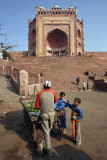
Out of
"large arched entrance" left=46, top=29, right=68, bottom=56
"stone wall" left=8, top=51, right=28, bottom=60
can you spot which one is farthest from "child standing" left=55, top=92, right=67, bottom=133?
"stone wall" left=8, top=51, right=28, bottom=60

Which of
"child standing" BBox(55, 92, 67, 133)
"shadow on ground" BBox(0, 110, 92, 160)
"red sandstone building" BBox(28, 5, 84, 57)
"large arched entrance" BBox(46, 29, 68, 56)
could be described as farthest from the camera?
"large arched entrance" BBox(46, 29, 68, 56)

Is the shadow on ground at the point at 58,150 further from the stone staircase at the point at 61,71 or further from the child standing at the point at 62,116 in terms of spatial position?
the stone staircase at the point at 61,71

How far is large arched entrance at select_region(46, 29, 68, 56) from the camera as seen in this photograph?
37987mm

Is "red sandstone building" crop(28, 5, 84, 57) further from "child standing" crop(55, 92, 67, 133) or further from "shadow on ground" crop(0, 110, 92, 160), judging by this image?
"child standing" crop(55, 92, 67, 133)

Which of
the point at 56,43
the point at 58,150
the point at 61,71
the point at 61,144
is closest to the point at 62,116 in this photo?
the point at 61,144

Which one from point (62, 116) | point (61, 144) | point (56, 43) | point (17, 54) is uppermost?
point (56, 43)

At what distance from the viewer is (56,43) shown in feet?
132

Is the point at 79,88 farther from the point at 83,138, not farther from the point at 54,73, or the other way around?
the point at 83,138

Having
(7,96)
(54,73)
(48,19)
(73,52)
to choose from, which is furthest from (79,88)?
(48,19)

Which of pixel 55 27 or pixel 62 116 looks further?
pixel 55 27

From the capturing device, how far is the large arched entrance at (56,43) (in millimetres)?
37987

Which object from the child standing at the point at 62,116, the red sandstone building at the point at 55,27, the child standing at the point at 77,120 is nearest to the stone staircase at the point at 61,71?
the red sandstone building at the point at 55,27

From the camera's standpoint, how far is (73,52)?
35.0 meters

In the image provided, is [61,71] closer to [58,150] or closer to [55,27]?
[58,150]
